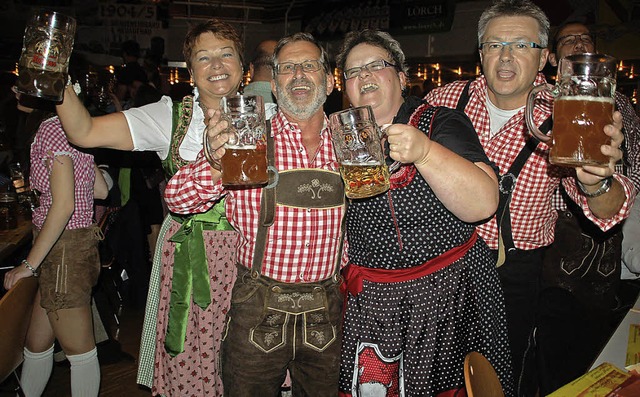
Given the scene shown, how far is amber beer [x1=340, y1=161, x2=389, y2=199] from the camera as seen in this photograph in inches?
55.2

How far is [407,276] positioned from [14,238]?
2.47m

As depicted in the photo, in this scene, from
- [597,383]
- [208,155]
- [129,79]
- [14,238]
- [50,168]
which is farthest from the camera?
[129,79]

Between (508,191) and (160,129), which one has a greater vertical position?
(160,129)

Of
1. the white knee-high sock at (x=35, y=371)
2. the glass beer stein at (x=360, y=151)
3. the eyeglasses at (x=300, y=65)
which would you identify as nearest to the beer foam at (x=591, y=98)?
the glass beer stein at (x=360, y=151)

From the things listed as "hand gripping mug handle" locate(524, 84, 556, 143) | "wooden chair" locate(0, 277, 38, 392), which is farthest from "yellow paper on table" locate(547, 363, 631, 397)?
"wooden chair" locate(0, 277, 38, 392)

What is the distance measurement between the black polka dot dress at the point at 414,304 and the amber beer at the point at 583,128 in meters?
0.42

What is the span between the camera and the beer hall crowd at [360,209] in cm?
142

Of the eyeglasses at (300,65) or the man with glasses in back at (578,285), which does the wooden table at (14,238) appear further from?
the man with glasses in back at (578,285)

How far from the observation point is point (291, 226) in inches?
70.6

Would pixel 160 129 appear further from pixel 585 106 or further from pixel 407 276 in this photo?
pixel 585 106

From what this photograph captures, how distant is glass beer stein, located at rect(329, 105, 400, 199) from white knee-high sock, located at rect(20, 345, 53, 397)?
2241 mm

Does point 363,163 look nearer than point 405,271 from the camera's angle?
Yes

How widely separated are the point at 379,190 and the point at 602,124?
Result: 1.86 ft

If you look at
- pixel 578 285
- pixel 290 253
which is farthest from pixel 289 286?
pixel 578 285
